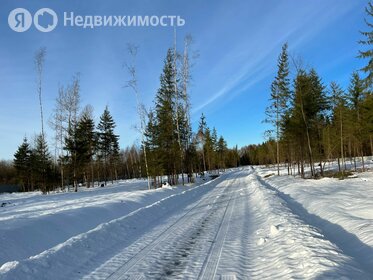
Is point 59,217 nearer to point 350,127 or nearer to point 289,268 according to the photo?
point 289,268

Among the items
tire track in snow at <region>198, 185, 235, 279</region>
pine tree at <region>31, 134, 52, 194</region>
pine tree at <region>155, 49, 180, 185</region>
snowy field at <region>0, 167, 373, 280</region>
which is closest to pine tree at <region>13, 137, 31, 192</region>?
pine tree at <region>31, 134, 52, 194</region>

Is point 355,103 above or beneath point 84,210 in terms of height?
A: above

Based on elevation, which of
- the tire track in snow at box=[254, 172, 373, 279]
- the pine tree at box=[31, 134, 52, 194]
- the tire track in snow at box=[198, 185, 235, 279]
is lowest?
the tire track in snow at box=[254, 172, 373, 279]

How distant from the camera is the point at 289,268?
19.7ft

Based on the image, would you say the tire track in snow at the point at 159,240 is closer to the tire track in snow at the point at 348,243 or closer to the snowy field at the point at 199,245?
the snowy field at the point at 199,245

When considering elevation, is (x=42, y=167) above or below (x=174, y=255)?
above

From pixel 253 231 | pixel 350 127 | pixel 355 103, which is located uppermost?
pixel 355 103

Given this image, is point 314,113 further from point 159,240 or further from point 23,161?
point 23,161

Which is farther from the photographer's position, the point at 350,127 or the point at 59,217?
the point at 350,127

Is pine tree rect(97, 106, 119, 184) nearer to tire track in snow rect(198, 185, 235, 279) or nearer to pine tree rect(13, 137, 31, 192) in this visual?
pine tree rect(13, 137, 31, 192)

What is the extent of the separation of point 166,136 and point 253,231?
29241mm

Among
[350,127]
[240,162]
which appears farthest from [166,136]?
[240,162]

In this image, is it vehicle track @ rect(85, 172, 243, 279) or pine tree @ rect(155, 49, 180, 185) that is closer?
vehicle track @ rect(85, 172, 243, 279)

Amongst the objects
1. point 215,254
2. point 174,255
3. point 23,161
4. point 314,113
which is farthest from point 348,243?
point 23,161
